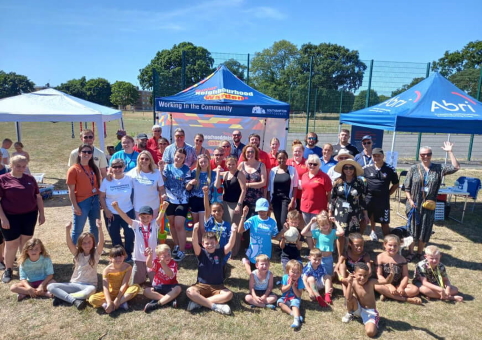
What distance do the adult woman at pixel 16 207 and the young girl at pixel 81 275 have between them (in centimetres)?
85

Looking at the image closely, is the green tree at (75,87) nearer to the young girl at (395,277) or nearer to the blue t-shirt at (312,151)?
the blue t-shirt at (312,151)

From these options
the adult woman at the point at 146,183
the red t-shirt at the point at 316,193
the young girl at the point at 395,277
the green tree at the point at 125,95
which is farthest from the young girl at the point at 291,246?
Result: the green tree at the point at 125,95

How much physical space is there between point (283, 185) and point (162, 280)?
2.16 meters

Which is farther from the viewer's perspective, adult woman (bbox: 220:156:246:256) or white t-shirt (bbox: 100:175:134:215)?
adult woman (bbox: 220:156:246:256)

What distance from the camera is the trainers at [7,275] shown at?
4.00 meters

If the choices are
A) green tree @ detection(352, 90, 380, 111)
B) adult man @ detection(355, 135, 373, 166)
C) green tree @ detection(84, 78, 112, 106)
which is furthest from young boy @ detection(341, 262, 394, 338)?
green tree @ detection(84, 78, 112, 106)

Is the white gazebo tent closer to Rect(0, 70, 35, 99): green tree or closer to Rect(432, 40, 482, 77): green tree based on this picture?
Rect(432, 40, 482, 77): green tree

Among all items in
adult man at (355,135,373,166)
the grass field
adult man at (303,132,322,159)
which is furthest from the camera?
adult man at (303,132,322,159)

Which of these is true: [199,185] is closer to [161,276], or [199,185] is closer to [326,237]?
[161,276]

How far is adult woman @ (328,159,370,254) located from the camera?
4387 millimetres

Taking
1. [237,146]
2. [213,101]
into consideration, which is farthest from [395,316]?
[213,101]

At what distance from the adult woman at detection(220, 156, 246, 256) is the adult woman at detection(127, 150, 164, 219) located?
0.93 metres

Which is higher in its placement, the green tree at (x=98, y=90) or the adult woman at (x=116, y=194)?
the green tree at (x=98, y=90)

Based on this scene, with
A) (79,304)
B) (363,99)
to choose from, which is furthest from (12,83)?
(79,304)
